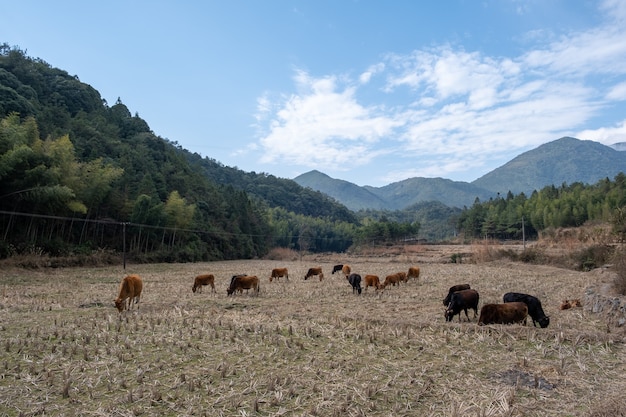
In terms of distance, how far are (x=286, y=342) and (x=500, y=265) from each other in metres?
27.8

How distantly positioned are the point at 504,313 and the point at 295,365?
5088 millimetres

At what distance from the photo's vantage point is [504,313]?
8.38 metres

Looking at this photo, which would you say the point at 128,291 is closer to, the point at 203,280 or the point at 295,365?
the point at 203,280

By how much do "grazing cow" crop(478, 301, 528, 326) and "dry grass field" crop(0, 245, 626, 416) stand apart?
739mm

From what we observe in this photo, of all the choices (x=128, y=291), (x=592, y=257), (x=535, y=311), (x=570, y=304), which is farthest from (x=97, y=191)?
(x=592, y=257)

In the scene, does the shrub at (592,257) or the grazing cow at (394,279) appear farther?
the shrub at (592,257)

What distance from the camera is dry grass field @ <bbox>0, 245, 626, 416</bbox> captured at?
4.19 meters

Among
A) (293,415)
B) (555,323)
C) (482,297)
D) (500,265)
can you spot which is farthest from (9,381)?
(500,265)

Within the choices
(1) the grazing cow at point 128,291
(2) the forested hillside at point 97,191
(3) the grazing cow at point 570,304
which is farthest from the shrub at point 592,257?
(2) the forested hillside at point 97,191

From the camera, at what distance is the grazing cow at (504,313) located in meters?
8.27

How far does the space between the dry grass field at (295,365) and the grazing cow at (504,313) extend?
74 cm

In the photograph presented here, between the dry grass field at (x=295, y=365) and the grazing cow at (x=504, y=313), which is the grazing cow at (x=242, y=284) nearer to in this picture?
the dry grass field at (x=295, y=365)

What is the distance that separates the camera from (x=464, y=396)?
14.6ft

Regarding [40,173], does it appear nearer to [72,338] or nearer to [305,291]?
[305,291]
